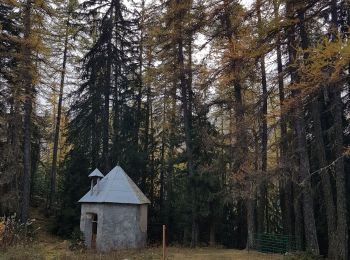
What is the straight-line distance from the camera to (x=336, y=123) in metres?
13.5

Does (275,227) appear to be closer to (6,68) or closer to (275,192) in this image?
(275,192)

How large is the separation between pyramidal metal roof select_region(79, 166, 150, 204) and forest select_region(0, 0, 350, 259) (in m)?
3.03

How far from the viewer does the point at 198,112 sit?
70.0 feet

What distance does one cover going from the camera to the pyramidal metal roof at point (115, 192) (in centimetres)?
1766

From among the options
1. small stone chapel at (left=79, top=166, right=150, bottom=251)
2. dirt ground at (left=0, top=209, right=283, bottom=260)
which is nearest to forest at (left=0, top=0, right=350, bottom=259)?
dirt ground at (left=0, top=209, right=283, bottom=260)

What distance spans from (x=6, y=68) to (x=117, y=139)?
8.08 metres

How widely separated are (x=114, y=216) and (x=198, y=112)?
24.3 feet

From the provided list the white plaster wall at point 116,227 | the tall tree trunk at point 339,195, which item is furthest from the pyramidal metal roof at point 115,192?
the tall tree trunk at point 339,195

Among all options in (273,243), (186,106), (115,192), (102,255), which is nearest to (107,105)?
(186,106)

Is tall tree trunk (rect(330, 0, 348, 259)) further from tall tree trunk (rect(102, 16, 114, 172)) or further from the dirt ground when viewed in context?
tall tree trunk (rect(102, 16, 114, 172))

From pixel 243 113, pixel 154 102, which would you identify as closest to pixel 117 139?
pixel 154 102

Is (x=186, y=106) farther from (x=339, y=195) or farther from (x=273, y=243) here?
(x=339, y=195)

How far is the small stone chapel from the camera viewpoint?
683 inches

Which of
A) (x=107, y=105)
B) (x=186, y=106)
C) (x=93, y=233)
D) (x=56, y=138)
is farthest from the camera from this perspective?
(x=56, y=138)
